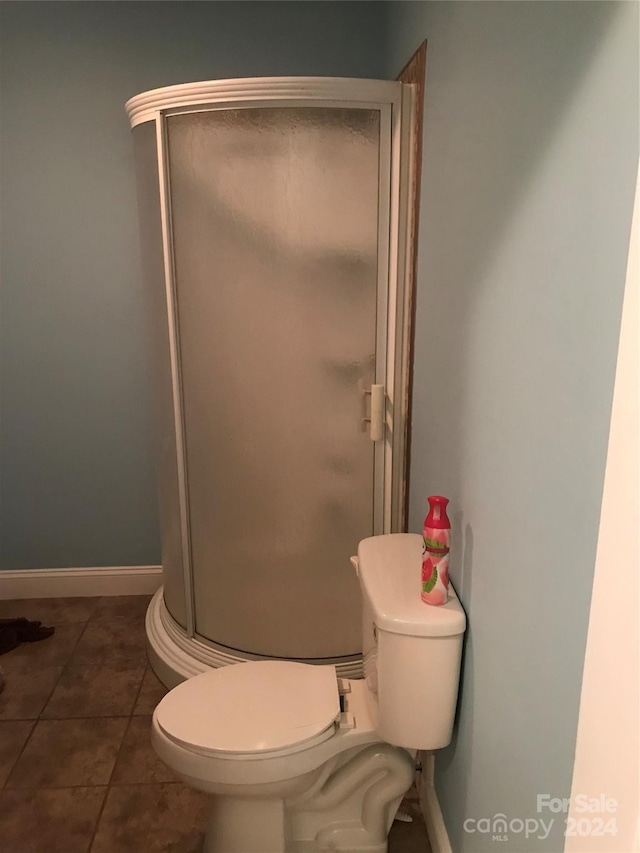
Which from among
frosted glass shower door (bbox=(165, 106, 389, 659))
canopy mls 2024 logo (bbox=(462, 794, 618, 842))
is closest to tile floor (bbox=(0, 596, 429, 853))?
frosted glass shower door (bbox=(165, 106, 389, 659))

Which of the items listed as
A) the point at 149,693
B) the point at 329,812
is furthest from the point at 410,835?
the point at 149,693

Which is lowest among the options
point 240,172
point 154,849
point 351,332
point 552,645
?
point 154,849

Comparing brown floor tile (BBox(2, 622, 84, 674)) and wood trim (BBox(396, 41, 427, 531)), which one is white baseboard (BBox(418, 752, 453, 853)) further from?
brown floor tile (BBox(2, 622, 84, 674))

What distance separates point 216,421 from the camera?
6.41 feet

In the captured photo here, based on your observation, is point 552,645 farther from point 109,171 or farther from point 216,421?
point 109,171

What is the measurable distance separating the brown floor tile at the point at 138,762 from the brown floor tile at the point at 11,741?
294 mm

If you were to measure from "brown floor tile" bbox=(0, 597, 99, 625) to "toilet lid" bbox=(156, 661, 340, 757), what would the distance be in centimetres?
120

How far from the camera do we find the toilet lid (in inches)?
54.9

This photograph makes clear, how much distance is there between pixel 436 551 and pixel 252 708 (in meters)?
0.56

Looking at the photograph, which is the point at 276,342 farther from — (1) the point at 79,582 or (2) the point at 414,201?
(1) the point at 79,582

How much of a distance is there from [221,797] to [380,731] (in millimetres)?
391

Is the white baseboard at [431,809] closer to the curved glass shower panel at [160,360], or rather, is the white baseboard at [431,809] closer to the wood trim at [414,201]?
the wood trim at [414,201]

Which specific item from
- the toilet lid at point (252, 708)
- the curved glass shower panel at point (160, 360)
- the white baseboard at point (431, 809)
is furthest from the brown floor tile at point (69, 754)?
the white baseboard at point (431, 809)

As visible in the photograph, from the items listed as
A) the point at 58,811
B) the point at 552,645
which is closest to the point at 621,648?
the point at 552,645
